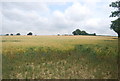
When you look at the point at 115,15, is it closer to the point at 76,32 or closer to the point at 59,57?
the point at 76,32

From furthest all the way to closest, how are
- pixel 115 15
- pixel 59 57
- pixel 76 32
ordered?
1. pixel 115 15
2. pixel 76 32
3. pixel 59 57

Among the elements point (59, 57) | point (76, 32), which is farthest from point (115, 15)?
point (59, 57)

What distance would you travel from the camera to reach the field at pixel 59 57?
5977mm

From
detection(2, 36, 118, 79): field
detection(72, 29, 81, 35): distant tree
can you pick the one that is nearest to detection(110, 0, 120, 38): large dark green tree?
detection(2, 36, 118, 79): field

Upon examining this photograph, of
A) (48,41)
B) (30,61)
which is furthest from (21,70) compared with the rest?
(48,41)

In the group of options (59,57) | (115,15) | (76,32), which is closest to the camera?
(59,57)

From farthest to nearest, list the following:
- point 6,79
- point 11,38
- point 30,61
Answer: point 11,38, point 30,61, point 6,79

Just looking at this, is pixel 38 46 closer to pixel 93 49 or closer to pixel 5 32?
pixel 5 32

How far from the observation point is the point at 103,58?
6.54 metres

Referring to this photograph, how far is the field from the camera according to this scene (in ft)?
19.6

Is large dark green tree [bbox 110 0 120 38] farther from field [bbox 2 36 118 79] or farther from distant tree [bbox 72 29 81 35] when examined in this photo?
distant tree [bbox 72 29 81 35]

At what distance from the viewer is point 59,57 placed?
662 cm

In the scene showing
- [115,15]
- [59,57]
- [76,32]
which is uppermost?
[115,15]

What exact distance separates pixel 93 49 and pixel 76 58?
3.09 ft
